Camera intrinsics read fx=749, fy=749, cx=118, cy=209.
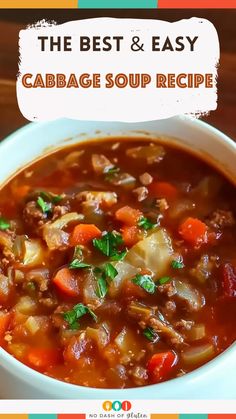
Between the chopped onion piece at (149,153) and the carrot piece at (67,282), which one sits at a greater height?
the chopped onion piece at (149,153)

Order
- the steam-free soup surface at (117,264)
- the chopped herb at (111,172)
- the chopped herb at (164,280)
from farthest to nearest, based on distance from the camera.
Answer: the chopped herb at (111,172), the chopped herb at (164,280), the steam-free soup surface at (117,264)

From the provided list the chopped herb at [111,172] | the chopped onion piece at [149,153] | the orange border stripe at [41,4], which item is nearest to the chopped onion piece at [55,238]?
the chopped herb at [111,172]

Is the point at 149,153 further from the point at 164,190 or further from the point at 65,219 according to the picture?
the point at 65,219

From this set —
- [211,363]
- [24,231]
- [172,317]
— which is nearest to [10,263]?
[24,231]

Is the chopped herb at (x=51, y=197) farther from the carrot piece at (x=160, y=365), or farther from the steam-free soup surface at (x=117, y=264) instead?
Answer: the carrot piece at (x=160, y=365)

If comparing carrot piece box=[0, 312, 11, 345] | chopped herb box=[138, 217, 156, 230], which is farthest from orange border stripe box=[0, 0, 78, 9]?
carrot piece box=[0, 312, 11, 345]

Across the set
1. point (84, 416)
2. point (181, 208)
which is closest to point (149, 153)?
point (181, 208)
